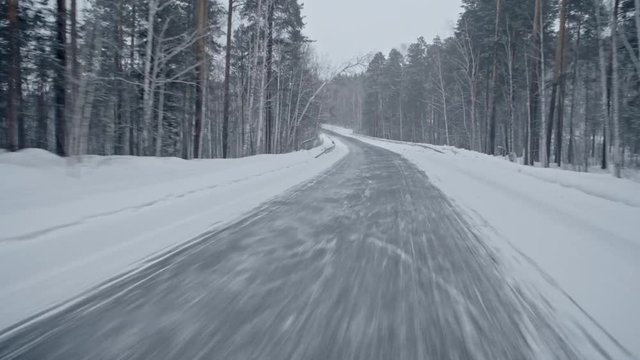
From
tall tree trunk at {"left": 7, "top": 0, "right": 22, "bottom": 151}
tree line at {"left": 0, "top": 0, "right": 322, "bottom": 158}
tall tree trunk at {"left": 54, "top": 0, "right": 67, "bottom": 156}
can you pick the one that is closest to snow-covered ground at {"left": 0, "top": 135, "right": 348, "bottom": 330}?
tree line at {"left": 0, "top": 0, "right": 322, "bottom": 158}

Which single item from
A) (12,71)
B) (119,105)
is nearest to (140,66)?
(12,71)

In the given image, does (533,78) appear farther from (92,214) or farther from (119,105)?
(119,105)

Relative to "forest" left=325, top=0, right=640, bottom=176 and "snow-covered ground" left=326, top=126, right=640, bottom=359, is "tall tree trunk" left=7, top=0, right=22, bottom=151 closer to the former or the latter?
"snow-covered ground" left=326, top=126, right=640, bottom=359

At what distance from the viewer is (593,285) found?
3615 mm

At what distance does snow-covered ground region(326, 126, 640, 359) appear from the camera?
3.04 m

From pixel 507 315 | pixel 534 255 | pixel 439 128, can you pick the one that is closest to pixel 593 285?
pixel 534 255

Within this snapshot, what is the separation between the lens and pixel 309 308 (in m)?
2.94

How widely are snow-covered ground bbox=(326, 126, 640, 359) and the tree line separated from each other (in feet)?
32.1

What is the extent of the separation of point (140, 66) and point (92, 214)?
1640cm

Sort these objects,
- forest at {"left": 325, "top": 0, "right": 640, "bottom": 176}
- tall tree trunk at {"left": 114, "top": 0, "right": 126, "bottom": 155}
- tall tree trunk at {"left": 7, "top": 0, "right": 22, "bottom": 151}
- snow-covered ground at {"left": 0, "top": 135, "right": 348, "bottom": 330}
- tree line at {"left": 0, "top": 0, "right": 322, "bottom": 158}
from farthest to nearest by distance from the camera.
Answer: tall tree trunk at {"left": 114, "top": 0, "right": 126, "bottom": 155} < forest at {"left": 325, "top": 0, "right": 640, "bottom": 176} < tall tree trunk at {"left": 7, "top": 0, "right": 22, "bottom": 151} < tree line at {"left": 0, "top": 0, "right": 322, "bottom": 158} < snow-covered ground at {"left": 0, "top": 135, "right": 348, "bottom": 330}

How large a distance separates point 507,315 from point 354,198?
5.76m

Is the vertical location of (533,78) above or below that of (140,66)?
above

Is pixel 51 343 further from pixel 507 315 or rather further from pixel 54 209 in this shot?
pixel 54 209

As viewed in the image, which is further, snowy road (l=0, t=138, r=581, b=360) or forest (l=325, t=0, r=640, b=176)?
forest (l=325, t=0, r=640, b=176)
